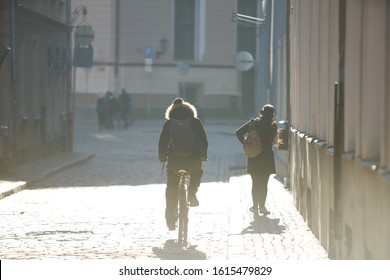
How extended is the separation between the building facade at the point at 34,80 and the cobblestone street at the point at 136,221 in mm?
1376

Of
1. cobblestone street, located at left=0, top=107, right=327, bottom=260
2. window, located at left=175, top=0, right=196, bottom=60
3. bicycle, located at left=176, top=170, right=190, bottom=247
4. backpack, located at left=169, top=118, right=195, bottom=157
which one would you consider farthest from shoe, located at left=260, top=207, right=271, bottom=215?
window, located at left=175, top=0, right=196, bottom=60

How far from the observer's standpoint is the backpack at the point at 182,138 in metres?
13.6

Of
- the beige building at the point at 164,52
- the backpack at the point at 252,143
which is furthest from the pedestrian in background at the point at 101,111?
the backpack at the point at 252,143

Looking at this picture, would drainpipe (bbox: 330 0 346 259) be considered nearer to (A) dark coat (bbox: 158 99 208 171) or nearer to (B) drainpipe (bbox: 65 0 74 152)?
(A) dark coat (bbox: 158 99 208 171)

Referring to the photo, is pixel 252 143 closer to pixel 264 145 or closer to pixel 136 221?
pixel 264 145

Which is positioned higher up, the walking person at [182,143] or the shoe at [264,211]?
the walking person at [182,143]

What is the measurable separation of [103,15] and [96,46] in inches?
61.3

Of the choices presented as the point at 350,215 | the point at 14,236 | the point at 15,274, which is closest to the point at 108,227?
the point at 14,236

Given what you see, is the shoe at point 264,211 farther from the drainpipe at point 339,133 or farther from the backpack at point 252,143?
the drainpipe at point 339,133

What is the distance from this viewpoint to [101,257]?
484 inches

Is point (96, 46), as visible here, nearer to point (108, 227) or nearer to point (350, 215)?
point (108, 227)

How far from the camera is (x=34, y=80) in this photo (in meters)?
30.2

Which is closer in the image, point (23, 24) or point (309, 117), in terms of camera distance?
point (309, 117)

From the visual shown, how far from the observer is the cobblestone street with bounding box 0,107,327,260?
42.0ft
